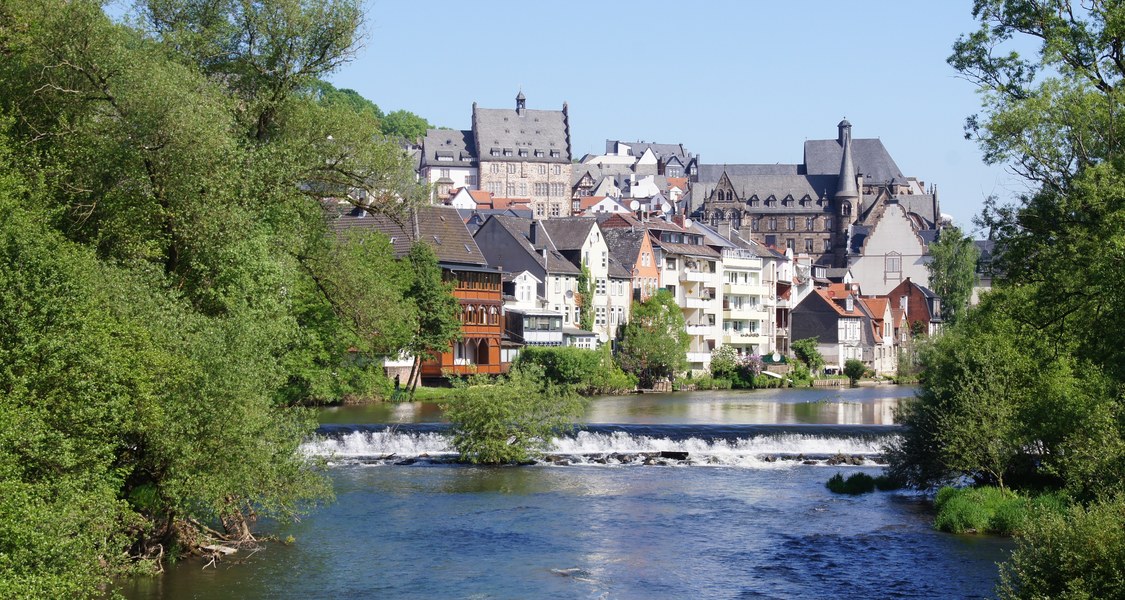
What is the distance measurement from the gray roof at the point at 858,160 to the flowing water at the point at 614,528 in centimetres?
14435

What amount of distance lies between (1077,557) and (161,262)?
60.9 feet

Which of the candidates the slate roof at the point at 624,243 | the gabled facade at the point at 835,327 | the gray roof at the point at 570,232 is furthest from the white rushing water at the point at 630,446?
the gabled facade at the point at 835,327

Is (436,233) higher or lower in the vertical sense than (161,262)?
higher

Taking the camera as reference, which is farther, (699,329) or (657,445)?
(699,329)

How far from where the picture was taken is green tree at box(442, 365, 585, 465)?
140 feet

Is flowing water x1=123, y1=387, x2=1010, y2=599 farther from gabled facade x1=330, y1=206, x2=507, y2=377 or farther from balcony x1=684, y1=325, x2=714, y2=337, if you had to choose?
balcony x1=684, y1=325, x2=714, y2=337

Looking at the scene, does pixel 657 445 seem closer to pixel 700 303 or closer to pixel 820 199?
pixel 700 303

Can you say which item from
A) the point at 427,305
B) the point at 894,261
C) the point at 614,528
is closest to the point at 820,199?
the point at 894,261

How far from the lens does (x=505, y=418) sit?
4328cm

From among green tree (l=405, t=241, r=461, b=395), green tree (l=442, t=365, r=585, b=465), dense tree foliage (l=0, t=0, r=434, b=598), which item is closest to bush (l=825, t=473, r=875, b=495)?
green tree (l=442, t=365, r=585, b=465)

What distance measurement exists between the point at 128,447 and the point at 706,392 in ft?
213

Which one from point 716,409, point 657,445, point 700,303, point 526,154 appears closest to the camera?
point 657,445

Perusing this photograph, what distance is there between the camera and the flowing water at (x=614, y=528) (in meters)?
25.2

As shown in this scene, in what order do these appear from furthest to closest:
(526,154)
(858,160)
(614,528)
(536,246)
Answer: (858,160) < (526,154) < (536,246) < (614,528)
